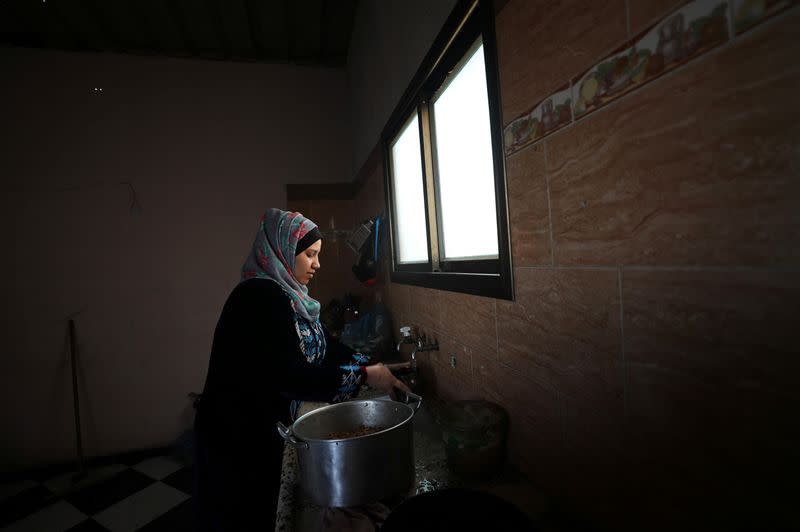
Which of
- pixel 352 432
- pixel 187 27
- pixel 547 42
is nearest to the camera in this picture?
pixel 547 42

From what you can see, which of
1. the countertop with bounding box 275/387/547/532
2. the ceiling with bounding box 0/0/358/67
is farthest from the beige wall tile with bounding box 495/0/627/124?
the ceiling with bounding box 0/0/358/67

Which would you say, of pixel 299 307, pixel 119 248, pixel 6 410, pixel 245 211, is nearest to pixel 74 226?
pixel 119 248

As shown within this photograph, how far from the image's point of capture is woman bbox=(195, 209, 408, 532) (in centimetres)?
126

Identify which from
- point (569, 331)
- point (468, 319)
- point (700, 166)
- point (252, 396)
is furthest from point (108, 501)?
point (700, 166)

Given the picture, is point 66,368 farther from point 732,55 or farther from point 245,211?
point 732,55

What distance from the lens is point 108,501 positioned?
266 centimetres

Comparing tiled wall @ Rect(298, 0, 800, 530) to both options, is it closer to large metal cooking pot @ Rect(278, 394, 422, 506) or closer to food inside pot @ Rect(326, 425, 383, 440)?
large metal cooking pot @ Rect(278, 394, 422, 506)

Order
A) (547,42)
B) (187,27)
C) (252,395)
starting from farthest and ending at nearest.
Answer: (187,27), (252,395), (547,42)

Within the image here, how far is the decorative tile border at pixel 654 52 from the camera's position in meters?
0.45

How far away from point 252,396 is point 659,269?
123 centimetres

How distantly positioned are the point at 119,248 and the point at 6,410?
1.51 m

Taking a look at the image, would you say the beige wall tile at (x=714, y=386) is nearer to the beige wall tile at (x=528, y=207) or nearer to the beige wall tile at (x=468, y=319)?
the beige wall tile at (x=528, y=207)

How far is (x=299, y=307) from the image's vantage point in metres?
1.55

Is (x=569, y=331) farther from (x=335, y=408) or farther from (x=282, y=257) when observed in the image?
(x=282, y=257)
